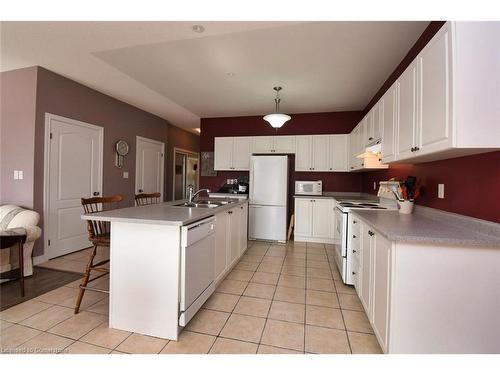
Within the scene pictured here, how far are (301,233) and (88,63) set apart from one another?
4.14 metres

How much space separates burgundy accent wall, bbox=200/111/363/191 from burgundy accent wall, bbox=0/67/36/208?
9.72 feet

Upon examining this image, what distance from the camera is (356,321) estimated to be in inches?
76.1

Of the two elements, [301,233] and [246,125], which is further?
[246,125]

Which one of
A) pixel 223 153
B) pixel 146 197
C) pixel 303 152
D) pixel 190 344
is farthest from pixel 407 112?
pixel 223 153

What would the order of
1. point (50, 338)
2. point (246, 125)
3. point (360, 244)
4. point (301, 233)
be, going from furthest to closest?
point (246, 125) < point (301, 233) < point (360, 244) < point (50, 338)

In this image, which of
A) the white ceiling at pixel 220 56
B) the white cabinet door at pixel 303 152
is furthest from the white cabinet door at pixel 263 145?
the white ceiling at pixel 220 56

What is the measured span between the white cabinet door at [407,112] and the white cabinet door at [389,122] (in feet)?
0.36

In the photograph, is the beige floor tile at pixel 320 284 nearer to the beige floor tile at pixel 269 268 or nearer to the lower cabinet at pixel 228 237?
the beige floor tile at pixel 269 268

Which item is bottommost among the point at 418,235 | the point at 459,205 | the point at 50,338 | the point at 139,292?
the point at 50,338

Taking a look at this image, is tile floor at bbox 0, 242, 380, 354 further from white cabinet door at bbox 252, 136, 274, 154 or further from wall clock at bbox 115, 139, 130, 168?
white cabinet door at bbox 252, 136, 274, 154

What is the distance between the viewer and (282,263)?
10.7ft

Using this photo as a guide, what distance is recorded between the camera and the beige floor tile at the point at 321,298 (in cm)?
221
